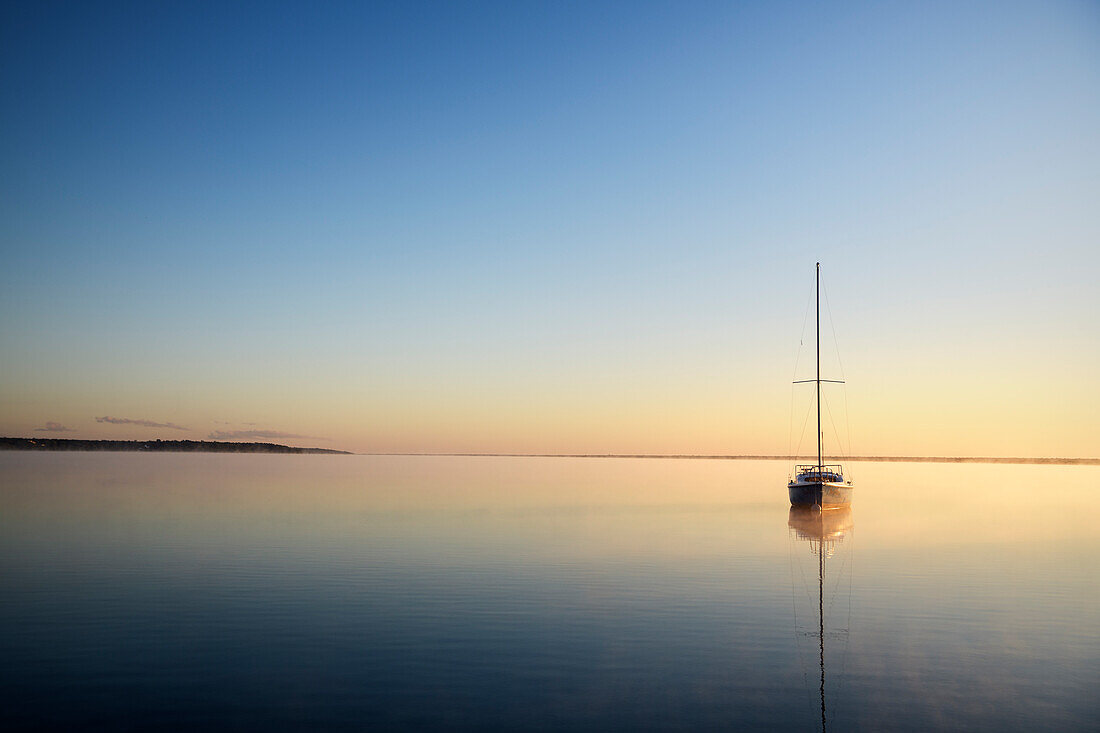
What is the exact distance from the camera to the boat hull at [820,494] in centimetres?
6391

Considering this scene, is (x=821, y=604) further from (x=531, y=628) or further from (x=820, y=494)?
(x=820, y=494)

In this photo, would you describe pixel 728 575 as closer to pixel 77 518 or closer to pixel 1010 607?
pixel 1010 607

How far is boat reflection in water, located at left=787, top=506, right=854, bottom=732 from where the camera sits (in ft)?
74.8

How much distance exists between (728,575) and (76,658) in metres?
24.1

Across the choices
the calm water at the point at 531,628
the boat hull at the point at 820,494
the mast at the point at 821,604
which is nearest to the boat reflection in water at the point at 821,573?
the mast at the point at 821,604

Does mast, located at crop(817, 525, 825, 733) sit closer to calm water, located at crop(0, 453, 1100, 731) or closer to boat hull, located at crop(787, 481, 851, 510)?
calm water, located at crop(0, 453, 1100, 731)

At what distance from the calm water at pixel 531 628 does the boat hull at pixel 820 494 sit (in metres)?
14.3

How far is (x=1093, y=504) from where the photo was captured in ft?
305

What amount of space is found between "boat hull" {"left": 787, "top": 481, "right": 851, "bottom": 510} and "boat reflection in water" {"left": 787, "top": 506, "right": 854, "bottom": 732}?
0.60 m

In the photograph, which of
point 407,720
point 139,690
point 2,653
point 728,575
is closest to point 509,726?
point 407,720

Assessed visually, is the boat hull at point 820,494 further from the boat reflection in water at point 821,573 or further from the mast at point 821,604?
the mast at point 821,604

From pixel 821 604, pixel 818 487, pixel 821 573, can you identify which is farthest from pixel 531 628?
pixel 818 487

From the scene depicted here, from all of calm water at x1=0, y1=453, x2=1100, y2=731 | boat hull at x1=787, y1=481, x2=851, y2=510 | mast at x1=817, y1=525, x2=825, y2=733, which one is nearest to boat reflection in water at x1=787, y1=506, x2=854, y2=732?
mast at x1=817, y1=525, x2=825, y2=733

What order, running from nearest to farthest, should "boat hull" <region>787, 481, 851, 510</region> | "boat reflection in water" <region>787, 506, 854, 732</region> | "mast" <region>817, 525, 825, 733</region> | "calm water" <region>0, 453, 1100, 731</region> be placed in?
"calm water" <region>0, 453, 1100, 731</region>, "mast" <region>817, 525, 825, 733</region>, "boat reflection in water" <region>787, 506, 854, 732</region>, "boat hull" <region>787, 481, 851, 510</region>
